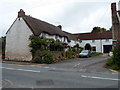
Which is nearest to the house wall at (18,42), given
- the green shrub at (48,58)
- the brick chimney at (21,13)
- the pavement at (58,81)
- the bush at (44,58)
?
the brick chimney at (21,13)

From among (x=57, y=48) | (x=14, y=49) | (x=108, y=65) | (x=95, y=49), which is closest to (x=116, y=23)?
(x=108, y=65)

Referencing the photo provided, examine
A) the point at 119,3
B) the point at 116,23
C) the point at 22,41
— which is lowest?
the point at 22,41

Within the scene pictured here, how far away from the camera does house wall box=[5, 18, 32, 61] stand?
26.4m

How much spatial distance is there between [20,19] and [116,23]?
52.0 ft

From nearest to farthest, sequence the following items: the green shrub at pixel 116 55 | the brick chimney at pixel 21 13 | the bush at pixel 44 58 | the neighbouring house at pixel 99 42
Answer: the green shrub at pixel 116 55 → the bush at pixel 44 58 → the brick chimney at pixel 21 13 → the neighbouring house at pixel 99 42

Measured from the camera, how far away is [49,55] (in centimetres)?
2370

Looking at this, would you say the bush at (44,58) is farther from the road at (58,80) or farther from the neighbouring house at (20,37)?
the road at (58,80)

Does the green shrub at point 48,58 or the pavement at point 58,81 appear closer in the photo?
the pavement at point 58,81

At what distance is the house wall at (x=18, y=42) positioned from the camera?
26405mm

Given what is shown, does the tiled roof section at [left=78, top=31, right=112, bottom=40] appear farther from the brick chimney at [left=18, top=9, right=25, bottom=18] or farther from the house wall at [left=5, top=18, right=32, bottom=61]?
the house wall at [left=5, top=18, right=32, bottom=61]

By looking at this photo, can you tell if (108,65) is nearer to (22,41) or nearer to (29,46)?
(29,46)

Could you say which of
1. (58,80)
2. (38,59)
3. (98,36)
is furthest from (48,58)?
(98,36)

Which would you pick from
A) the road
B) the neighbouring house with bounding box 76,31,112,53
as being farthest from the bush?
the neighbouring house with bounding box 76,31,112,53

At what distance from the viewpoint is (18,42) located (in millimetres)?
27422
